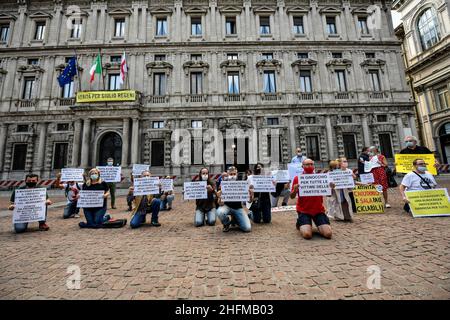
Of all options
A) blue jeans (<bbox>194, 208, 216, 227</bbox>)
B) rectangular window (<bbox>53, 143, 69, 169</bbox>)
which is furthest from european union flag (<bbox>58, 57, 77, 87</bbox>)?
blue jeans (<bbox>194, 208, 216, 227</bbox>)

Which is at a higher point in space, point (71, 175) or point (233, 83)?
point (233, 83)

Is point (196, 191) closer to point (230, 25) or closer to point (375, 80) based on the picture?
point (230, 25)

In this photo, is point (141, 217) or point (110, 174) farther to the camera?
point (110, 174)

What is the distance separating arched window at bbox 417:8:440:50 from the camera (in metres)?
23.8

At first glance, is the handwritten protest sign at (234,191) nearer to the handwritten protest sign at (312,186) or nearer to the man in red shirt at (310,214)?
the man in red shirt at (310,214)

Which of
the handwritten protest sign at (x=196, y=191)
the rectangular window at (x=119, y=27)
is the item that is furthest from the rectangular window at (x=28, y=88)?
the handwritten protest sign at (x=196, y=191)

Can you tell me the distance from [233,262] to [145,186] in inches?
149

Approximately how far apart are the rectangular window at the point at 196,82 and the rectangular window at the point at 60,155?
12.7 metres

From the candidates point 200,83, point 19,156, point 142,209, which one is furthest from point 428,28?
point 19,156

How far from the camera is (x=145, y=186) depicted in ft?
20.3

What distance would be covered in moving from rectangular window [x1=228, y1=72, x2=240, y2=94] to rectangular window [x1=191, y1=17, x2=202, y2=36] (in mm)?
5665

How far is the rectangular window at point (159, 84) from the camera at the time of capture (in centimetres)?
2030

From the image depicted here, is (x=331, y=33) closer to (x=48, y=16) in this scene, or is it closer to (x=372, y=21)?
(x=372, y=21)
